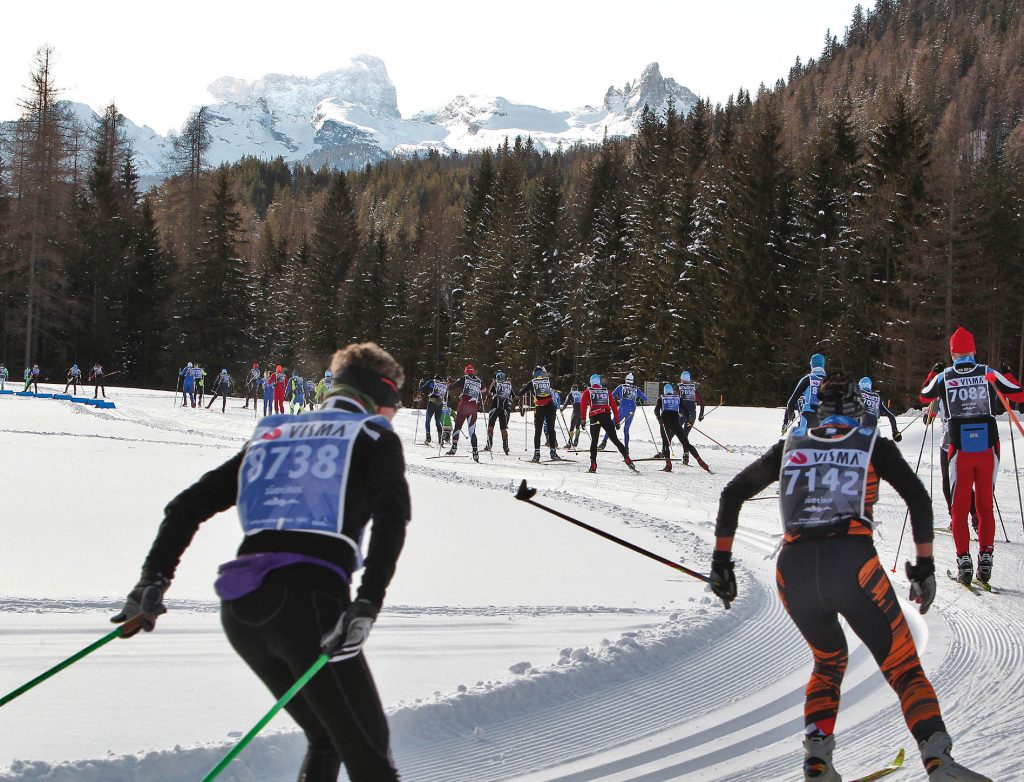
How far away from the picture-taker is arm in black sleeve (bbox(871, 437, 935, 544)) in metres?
3.58

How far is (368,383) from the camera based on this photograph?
2.86m

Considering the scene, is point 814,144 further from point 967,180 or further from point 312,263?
point 312,263

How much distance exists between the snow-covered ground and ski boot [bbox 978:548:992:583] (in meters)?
0.21

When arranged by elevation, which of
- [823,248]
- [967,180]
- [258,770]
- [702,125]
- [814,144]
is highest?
[702,125]

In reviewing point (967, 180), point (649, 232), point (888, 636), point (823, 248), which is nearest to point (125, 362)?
point (649, 232)

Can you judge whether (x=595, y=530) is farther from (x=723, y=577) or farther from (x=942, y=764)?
(x=942, y=764)

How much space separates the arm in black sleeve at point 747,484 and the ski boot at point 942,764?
1.05 metres

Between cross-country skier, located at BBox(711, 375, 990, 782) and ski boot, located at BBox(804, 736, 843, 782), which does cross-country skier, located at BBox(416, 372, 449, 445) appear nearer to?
cross-country skier, located at BBox(711, 375, 990, 782)

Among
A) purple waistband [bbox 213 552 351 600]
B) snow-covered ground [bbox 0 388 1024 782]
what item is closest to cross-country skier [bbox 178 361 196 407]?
snow-covered ground [bbox 0 388 1024 782]

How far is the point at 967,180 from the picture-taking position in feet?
120

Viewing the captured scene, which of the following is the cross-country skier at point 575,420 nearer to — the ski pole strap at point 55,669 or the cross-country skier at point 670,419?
the cross-country skier at point 670,419

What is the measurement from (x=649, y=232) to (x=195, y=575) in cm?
4237

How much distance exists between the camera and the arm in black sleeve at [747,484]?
3.71 m

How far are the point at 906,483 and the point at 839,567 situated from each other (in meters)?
0.49
